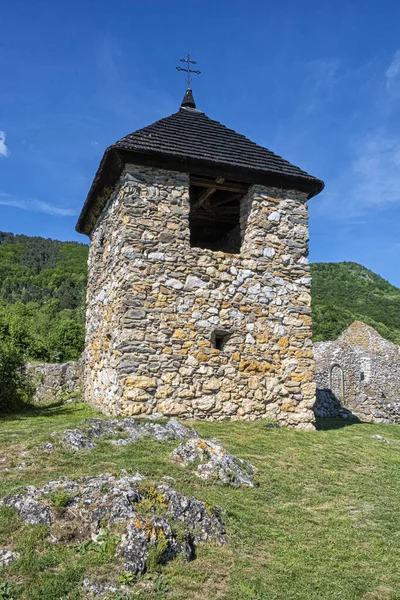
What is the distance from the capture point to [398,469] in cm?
704

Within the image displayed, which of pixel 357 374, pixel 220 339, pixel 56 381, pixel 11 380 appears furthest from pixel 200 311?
pixel 357 374

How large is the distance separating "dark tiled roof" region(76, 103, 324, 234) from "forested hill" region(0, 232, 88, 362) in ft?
15.4

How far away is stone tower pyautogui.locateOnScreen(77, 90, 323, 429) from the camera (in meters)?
8.23

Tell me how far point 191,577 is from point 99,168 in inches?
297

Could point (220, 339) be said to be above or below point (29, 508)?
above

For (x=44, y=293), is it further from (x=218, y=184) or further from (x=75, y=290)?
(x=218, y=184)

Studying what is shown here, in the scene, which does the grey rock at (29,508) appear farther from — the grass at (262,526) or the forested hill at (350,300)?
the forested hill at (350,300)

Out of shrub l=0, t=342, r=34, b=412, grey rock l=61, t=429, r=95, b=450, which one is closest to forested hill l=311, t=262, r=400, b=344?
shrub l=0, t=342, r=34, b=412

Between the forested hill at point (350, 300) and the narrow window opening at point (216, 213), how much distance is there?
27.4m

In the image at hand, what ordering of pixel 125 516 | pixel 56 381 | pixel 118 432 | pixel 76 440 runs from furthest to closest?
pixel 56 381 → pixel 118 432 → pixel 76 440 → pixel 125 516

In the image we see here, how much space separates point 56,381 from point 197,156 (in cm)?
752

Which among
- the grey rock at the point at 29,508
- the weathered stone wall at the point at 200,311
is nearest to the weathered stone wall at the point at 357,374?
the weathered stone wall at the point at 200,311

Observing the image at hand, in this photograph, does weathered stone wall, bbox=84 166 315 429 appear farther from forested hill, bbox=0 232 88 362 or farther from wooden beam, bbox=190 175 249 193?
forested hill, bbox=0 232 88 362

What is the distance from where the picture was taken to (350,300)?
49656 mm
